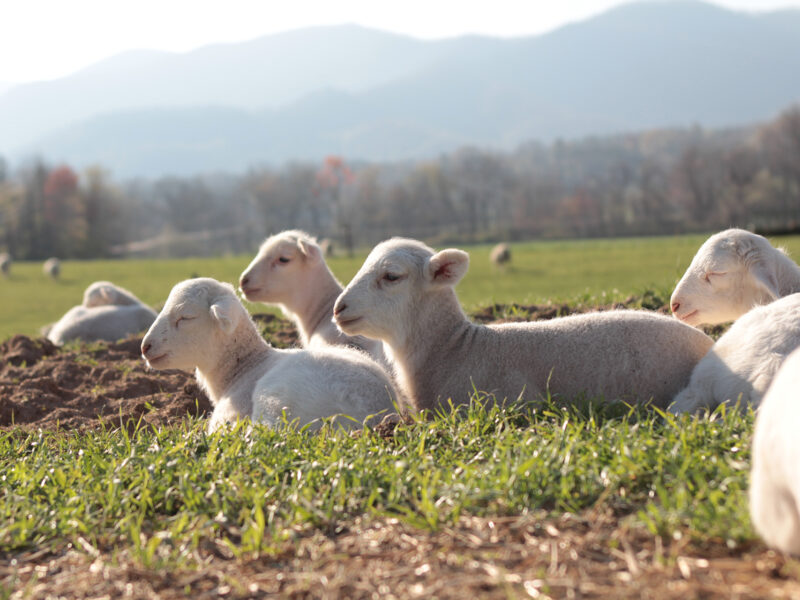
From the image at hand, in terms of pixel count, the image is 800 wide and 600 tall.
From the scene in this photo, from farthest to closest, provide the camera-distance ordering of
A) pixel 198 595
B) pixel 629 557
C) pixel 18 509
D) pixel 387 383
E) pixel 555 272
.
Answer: pixel 555 272 < pixel 387 383 < pixel 18 509 < pixel 198 595 < pixel 629 557

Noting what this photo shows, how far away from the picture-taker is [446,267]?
584 centimetres

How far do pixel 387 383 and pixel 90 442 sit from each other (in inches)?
80.1

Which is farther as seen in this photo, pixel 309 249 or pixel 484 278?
pixel 484 278

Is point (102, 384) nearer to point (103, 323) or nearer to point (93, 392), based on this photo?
point (93, 392)

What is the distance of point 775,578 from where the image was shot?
2.53 m

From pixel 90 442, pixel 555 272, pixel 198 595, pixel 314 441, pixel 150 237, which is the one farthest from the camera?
pixel 150 237

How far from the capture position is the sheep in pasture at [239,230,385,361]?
28.9 ft

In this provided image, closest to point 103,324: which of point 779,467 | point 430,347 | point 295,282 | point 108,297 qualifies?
point 108,297

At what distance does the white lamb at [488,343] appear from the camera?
5477 mm

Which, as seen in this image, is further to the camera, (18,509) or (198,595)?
(18,509)

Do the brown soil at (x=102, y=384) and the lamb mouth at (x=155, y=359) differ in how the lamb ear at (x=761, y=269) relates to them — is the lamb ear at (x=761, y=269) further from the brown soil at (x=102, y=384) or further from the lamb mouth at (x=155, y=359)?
the lamb mouth at (x=155, y=359)

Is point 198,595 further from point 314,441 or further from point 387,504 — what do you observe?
point 314,441

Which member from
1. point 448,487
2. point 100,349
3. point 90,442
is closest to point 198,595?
point 448,487

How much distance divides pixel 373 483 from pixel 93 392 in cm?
490
